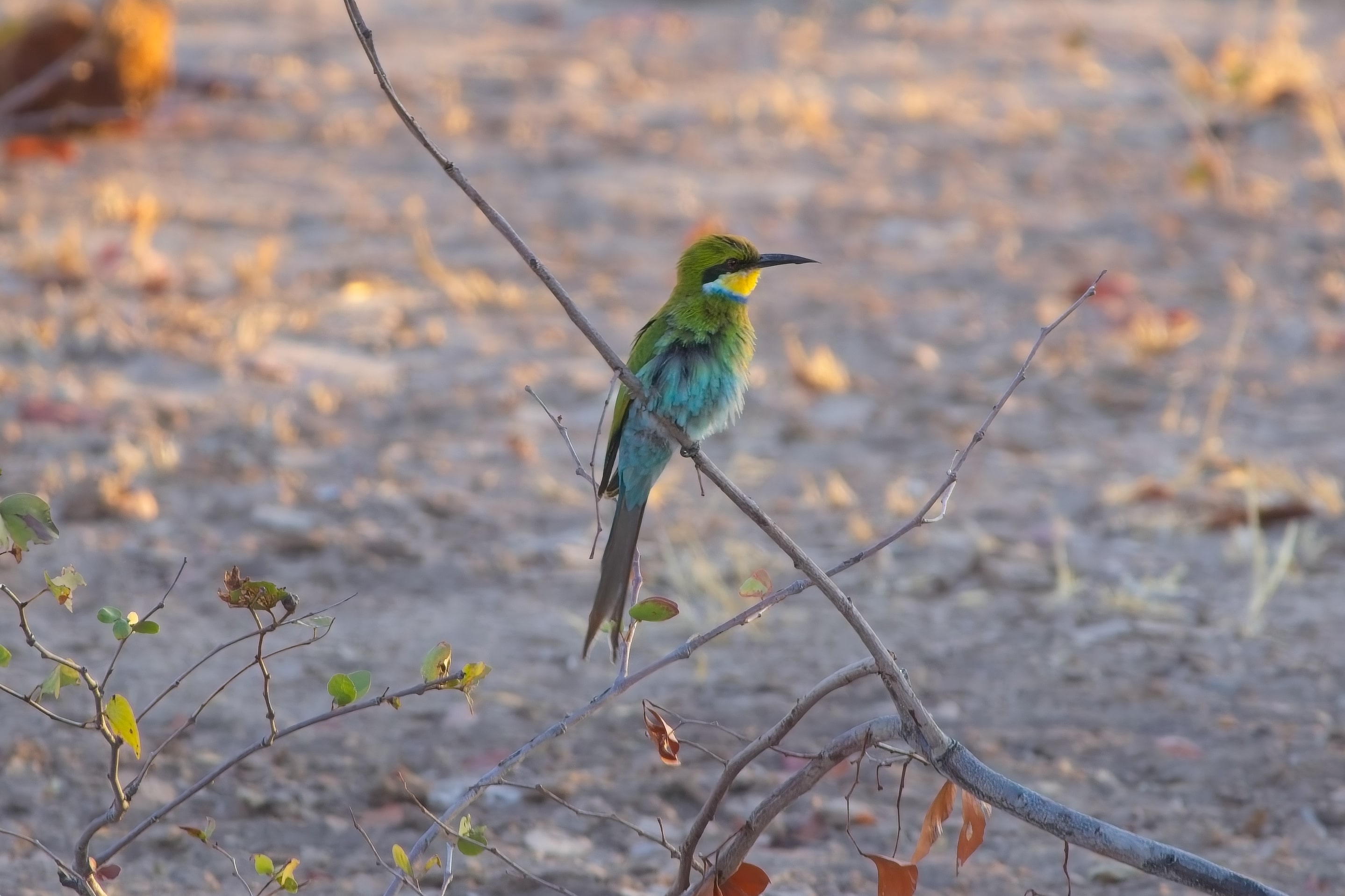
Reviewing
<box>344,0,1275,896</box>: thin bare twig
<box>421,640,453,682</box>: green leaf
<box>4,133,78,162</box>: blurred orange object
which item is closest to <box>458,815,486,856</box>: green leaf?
<box>344,0,1275,896</box>: thin bare twig

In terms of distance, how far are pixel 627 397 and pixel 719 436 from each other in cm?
202

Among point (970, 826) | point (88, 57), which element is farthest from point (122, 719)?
point (88, 57)

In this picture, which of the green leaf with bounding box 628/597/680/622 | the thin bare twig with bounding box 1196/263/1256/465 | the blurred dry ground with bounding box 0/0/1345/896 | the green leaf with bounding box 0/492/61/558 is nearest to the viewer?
the green leaf with bounding box 0/492/61/558

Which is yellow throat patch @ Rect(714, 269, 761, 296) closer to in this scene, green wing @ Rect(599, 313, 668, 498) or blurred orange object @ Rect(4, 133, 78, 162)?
green wing @ Rect(599, 313, 668, 498)

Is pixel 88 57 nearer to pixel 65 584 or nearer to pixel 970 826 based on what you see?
pixel 65 584

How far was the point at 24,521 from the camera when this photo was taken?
1.82 metres

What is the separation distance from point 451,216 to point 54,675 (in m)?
5.06

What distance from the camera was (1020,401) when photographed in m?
5.23

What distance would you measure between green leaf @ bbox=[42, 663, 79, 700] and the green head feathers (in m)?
1.46

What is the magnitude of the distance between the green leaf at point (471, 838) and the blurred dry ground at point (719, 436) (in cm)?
82

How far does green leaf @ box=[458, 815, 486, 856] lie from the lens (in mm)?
1985

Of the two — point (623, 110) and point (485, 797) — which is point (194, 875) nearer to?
point (485, 797)

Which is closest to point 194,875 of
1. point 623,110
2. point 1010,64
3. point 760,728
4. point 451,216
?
point 760,728

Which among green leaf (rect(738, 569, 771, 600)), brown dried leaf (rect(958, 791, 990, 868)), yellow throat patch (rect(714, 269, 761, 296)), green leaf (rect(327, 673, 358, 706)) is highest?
yellow throat patch (rect(714, 269, 761, 296))
